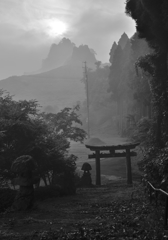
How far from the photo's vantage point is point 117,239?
4656 millimetres

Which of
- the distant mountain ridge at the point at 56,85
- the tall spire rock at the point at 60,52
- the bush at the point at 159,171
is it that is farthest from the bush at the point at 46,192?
the tall spire rock at the point at 60,52

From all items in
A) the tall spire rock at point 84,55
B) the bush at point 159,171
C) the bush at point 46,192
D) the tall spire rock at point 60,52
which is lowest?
the bush at point 46,192

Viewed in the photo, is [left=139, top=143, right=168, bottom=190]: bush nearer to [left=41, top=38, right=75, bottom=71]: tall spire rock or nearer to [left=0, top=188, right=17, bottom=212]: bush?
[left=0, top=188, right=17, bottom=212]: bush

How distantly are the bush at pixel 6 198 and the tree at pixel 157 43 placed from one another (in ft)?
34.6

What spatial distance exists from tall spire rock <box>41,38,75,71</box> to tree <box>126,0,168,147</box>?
16749 centimetres

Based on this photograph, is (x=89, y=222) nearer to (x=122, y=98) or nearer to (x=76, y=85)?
(x=122, y=98)

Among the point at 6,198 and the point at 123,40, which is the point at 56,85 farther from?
the point at 6,198

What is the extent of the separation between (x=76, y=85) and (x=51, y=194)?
395ft

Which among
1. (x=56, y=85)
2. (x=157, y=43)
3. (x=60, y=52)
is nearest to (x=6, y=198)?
(x=157, y=43)

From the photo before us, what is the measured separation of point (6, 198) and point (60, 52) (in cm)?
18212

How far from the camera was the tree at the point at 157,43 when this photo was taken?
14.8 metres

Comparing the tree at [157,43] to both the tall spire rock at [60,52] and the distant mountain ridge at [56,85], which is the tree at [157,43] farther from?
the tall spire rock at [60,52]

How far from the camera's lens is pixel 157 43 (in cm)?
1644

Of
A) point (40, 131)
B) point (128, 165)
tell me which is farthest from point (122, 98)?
point (40, 131)
